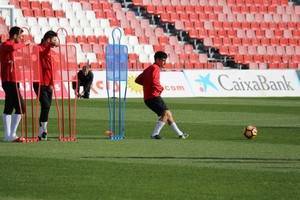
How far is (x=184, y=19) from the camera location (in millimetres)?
52000

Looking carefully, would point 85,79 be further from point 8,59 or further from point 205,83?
point 8,59

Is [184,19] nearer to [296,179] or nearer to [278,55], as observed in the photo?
[278,55]

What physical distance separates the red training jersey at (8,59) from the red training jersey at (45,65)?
728 mm

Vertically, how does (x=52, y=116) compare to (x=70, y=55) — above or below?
below

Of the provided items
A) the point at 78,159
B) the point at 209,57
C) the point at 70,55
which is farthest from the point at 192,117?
the point at 209,57

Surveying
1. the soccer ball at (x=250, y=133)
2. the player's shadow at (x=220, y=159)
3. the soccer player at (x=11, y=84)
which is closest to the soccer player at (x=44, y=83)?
the soccer player at (x=11, y=84)

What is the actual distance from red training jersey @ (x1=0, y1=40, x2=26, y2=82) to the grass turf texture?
154 centimetres

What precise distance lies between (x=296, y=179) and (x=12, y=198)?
12.8 ft

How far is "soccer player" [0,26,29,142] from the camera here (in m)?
20.4

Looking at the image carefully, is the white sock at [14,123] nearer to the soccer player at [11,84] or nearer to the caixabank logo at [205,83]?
the soccer player at [11,84]

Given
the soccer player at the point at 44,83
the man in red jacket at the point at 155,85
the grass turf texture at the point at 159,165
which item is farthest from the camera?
the man in red jacket at the point at 155,85

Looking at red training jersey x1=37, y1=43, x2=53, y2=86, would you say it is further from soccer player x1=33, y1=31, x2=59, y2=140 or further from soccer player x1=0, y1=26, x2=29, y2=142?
soccer player x1=0, y1=26, x2=29, y2=142

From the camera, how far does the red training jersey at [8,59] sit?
20391 mm

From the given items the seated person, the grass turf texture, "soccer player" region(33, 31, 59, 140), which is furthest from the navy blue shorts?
the seated person
